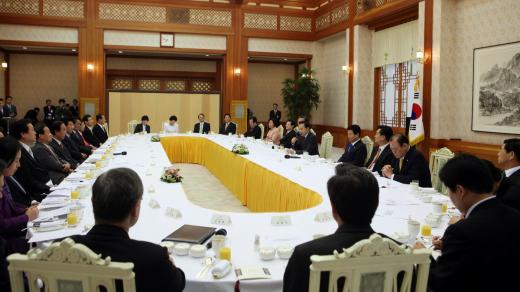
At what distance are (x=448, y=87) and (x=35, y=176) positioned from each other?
6803 mm

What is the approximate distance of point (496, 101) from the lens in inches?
289

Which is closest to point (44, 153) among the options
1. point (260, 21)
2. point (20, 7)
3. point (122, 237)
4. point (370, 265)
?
point (122, 237)

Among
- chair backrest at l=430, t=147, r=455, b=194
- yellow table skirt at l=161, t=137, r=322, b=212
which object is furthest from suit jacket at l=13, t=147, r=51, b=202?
chair backrest at l=430, t=147, r=455, b=194

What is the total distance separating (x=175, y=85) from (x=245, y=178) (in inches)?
386

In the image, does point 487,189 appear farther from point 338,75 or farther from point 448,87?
point 338,75

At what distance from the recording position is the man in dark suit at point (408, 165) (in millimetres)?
4551

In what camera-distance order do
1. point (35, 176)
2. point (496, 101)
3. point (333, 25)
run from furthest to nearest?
point (333, 25)
point (496, 101)
point (35, 176)

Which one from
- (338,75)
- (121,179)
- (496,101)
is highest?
(338,75)

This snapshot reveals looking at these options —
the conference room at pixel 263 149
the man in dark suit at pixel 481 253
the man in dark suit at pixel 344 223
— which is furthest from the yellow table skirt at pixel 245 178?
the man in dark suit at pixel 344 223

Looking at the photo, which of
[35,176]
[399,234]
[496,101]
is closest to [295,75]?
[496,101]

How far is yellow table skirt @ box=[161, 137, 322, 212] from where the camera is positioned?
14.3ft

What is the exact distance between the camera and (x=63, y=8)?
12086mm

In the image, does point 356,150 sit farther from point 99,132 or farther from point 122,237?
Result: point 99,132

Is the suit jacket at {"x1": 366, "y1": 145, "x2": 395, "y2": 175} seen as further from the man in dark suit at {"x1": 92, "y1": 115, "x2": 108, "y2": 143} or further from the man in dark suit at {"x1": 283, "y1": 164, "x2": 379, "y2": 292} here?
the man in dark suit at {"x1": 92, "y1": 115, "x2": 108, "y2": 143}
